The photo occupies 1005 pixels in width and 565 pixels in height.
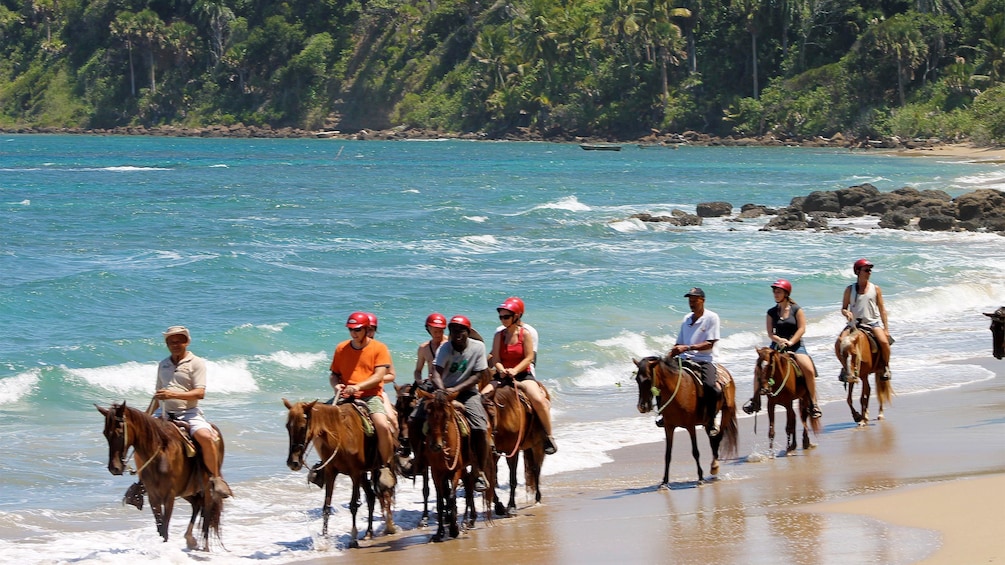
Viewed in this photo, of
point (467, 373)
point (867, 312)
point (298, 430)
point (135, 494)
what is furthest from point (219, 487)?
point (867, 312)

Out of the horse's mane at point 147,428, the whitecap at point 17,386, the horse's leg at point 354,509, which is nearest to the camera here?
the horse's mane at point 147,428

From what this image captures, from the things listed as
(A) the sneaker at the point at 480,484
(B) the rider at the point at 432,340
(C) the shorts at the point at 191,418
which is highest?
(B) the rider at the point at 432,340

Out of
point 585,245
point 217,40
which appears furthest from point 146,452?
point 217,40

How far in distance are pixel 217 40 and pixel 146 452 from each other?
157967 mm

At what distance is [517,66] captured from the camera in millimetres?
135000

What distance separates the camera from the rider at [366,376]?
11391 mm

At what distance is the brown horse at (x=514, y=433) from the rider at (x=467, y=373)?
0.45m

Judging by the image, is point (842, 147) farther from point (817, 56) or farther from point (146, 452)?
point (146, 452)

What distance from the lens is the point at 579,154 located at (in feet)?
354

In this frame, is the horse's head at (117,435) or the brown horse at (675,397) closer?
the horse's head at (117,435)

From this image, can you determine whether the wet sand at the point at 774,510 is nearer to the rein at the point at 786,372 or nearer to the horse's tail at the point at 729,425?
the horse's tail at the point at 729,425

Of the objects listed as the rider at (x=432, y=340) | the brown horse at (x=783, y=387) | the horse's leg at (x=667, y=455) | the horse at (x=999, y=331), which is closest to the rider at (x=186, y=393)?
the rider at (x=432, y=340)

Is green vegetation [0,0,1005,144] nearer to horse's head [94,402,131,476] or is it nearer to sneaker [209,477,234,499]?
sneaker [209,477,234,499]

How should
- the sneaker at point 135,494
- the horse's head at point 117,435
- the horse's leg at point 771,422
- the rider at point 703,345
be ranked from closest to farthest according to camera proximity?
1. the horse's head at point 117,435
2. the sneaker at point 135,494
3. the rider at point 703,345
4. the horse's leg at point 771,422
